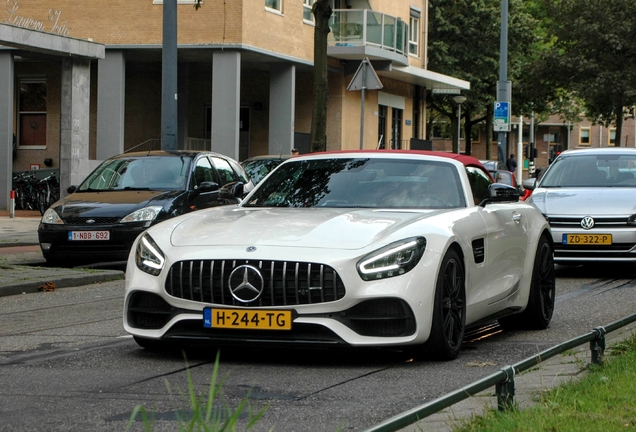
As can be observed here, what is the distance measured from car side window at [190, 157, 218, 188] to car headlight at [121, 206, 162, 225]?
1.21m

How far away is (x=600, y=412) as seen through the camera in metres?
5.18

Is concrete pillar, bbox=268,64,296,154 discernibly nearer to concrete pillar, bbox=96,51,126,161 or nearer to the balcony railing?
the balcony railing

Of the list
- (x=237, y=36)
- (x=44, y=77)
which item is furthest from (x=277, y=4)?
(x=44, y=77)

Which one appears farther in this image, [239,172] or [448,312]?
[239,172]

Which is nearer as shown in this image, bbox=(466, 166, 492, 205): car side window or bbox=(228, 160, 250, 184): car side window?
bbox=(466, 166, 492, 205): car side window

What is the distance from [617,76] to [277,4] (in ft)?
62.0

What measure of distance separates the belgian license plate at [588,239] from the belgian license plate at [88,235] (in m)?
5.65

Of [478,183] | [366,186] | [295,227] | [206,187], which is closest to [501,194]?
[478,183]

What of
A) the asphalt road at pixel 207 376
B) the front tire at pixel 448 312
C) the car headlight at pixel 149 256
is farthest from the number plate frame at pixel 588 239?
the car headlight at pixel 149 256

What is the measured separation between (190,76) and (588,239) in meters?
27.9

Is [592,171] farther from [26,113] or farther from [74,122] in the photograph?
[26,113]

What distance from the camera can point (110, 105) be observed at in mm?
33812

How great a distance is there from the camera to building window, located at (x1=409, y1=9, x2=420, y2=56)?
4888 cm

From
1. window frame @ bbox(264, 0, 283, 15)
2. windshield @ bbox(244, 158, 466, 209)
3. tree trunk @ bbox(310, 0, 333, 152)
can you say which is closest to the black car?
windshield @ bbox(244, 158, 466, 209)
